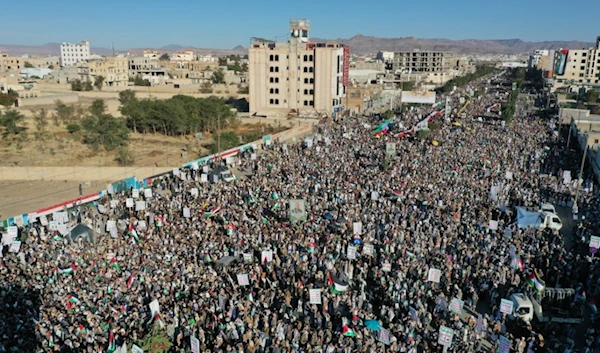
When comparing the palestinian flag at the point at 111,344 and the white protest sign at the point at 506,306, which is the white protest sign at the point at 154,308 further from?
the white protest sign at the point at 506,306

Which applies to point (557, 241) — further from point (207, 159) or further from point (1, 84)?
point (1, 84)

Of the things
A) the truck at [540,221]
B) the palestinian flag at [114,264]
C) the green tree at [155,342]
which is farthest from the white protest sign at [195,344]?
the truck at [540,221]

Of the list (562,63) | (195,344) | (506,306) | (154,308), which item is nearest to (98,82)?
(154,308)

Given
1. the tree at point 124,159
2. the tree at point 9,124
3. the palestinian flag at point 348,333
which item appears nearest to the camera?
the palestinian flag at point 348,333

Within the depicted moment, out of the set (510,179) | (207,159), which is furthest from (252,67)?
(510,179)

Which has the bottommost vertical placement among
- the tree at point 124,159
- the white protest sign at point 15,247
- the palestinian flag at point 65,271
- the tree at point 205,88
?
the tree at point 124,159

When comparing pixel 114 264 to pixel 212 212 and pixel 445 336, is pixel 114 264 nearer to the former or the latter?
pixel 212 212

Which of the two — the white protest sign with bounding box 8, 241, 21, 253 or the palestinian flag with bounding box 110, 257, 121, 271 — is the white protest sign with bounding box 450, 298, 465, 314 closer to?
the palestinian flag with bounding box 110, 257, 121, 271
